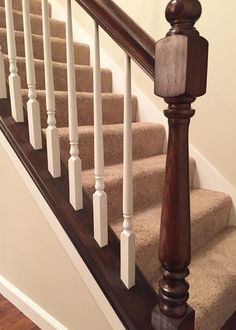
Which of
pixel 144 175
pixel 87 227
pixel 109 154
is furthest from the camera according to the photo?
pixel 109 154

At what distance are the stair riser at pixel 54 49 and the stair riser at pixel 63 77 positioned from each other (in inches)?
8.7

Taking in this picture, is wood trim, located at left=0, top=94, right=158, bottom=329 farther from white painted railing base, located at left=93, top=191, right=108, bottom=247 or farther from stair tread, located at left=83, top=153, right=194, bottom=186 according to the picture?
stair tread, located at left=83, top=153, right=194, bottom=186

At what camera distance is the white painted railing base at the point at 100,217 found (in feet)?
3.19

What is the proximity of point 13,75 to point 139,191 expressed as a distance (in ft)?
2.40

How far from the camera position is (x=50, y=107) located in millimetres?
1039

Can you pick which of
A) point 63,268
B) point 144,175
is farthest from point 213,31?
point 63,268

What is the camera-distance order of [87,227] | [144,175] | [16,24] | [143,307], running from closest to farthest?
1. [143,307]
2. [87,227]
3. [144,175]
4. [16,24]


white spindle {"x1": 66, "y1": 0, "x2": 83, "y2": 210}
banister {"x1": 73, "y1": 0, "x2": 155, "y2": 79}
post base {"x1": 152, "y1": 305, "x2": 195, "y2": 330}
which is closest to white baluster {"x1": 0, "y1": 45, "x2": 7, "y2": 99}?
white spindle {"x1": 66, "y1": 0, "x2": 83, "y2": 210}

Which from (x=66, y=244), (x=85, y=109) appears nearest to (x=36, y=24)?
(x=85, y=109)

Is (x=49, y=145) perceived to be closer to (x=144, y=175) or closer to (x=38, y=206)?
(x=38, y=206)

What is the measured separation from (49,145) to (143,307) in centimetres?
62

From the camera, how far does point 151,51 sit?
0.74 metres

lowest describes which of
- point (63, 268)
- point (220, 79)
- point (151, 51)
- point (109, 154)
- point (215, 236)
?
point (215, 236)

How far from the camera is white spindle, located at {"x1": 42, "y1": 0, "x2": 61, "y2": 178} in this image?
100 cm
